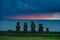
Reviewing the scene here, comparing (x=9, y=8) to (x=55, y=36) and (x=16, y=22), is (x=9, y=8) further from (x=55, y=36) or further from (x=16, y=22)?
(x=55, y=36)

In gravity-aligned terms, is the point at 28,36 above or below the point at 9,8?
below

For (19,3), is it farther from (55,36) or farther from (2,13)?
(55,36)

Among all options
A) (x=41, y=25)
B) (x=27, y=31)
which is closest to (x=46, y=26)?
(x=41, y=25)

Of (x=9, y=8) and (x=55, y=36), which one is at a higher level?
(x=9, y=8)

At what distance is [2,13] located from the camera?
12.7 feet

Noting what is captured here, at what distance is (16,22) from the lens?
383 cm

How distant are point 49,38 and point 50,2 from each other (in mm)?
708

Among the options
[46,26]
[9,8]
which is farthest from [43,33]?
[9,8]

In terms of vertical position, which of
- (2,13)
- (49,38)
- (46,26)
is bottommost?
(49,38)

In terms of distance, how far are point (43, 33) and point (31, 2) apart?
0.66 m

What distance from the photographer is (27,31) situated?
380cm

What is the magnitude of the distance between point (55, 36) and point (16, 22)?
815mm

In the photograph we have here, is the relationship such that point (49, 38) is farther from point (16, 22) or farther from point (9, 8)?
point (9, 8)

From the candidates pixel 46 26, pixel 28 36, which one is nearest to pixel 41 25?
pixel 46 26
